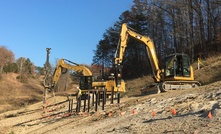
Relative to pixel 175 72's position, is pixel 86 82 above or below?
below

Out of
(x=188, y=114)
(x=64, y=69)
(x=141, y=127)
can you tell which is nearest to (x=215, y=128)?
(x=188, y=114)

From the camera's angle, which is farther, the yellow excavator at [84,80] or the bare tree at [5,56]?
the bare tree at [5,56]

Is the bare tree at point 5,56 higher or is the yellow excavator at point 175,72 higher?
the bare tree at point 5,56

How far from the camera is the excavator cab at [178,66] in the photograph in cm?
2233

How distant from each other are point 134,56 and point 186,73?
43002 millimetres

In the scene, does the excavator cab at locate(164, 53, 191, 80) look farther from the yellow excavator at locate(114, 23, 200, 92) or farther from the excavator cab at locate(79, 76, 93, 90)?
the excavator cab at locate(79, 76, 93, 90)

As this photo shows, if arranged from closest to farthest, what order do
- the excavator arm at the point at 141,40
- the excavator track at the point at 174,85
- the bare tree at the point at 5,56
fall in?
the excavator track at the point at 174,85 < the excavator arm at the point at 141,40 < the bare tree at the point at 5,56

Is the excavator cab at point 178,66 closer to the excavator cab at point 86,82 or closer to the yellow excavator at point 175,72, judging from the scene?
the yellow excavator at point 175,72

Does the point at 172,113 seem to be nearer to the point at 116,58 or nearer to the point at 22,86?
the point at 116,58

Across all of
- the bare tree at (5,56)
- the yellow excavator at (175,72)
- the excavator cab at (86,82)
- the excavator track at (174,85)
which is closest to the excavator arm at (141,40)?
the yellow excavator at (175,72)

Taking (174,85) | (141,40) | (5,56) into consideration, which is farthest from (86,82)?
(5,56)

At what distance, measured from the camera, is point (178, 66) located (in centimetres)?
2269

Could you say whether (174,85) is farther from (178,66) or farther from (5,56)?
(5,56)

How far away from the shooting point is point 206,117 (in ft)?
29.4
